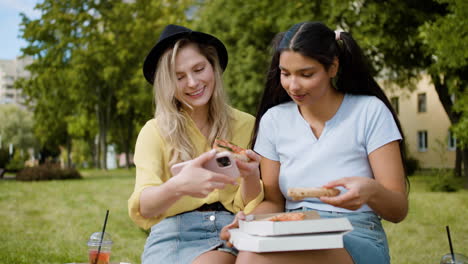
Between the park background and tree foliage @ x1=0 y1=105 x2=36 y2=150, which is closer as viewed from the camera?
the park background

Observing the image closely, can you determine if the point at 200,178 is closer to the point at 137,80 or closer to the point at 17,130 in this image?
the point at 137,80

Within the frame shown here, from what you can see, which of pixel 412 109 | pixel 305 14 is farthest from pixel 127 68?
pixel 412 109

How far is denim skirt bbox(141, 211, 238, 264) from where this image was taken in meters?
3.00

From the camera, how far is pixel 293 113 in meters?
3.10

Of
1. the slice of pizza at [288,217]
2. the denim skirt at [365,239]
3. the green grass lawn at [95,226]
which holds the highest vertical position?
the slice of pizza at [288,217]

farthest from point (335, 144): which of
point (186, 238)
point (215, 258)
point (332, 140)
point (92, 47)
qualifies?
point (92, 47)

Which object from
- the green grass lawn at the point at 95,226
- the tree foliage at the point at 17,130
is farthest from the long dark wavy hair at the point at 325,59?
the tree foliage at the point at 17,130

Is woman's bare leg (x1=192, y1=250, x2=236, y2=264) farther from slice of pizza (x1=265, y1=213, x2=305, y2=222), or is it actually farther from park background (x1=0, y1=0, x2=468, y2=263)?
park background (x1=0, y1=0, x2=468, y2=263)

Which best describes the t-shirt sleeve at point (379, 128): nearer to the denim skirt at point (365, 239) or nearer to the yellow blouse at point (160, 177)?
the denim skirt at point (365, 239)

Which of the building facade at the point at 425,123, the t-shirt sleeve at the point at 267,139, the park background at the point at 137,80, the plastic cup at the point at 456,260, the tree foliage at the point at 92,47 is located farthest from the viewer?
the building facade at the point at 425,123

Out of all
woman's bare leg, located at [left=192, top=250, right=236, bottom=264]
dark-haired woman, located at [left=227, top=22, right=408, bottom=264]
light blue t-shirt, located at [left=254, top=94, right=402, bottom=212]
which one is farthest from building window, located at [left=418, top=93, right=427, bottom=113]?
woman's bare leg, located at [left=192, top=250, right=236, bottom=264]

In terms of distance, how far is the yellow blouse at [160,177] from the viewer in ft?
9.75

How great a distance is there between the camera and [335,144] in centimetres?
285

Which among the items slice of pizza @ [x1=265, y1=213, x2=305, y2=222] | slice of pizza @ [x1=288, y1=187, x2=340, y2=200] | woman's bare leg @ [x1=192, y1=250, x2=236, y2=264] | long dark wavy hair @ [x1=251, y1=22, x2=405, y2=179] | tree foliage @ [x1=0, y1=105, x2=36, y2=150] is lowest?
tree foliage @ [x1=0, y1=105, x2=36, y2=150]
